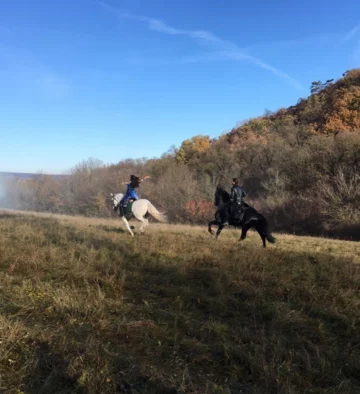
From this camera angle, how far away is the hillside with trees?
112 ft

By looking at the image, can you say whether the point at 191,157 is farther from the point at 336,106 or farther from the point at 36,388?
the point at 36,388

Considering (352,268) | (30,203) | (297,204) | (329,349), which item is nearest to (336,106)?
(297,204)

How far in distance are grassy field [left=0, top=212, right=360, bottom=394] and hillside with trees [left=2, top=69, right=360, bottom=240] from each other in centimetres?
2323

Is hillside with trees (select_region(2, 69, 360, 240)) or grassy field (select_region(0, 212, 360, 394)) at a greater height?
hillside with trees (select_region(2, 69, 360, 240))

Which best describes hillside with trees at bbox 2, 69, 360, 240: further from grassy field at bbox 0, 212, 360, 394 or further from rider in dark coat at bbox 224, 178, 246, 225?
grassy field at bbox 0, 212, 360, 394

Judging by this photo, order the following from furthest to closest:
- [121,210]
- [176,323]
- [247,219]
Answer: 1. [121,210]
2. [247,219]
3. [176,323]

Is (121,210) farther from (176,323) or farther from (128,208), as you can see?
(176,323)

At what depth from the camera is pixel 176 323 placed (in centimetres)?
485

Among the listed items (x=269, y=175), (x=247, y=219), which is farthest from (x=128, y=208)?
(x=269, y=175)

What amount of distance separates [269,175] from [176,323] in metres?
44.9

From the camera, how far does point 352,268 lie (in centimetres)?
777

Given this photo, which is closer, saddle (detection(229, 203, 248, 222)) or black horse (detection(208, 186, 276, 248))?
black horse (detection(208, 186, 276, 248))

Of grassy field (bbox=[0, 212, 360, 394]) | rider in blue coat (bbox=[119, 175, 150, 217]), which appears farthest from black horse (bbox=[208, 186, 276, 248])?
rider in blue coat (bbox=[119, 175, 150, 217])

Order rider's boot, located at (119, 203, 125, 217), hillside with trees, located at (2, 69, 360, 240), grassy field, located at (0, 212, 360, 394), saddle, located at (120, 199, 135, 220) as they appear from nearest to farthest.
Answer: grassy field, located at (0, 212, 360, 394)
saddle, located at (120, 199, 135, 220)
rider's boot, located at (119, 203, 125, 217)
hillside with trees, located at (2, 69, 360, 240)
